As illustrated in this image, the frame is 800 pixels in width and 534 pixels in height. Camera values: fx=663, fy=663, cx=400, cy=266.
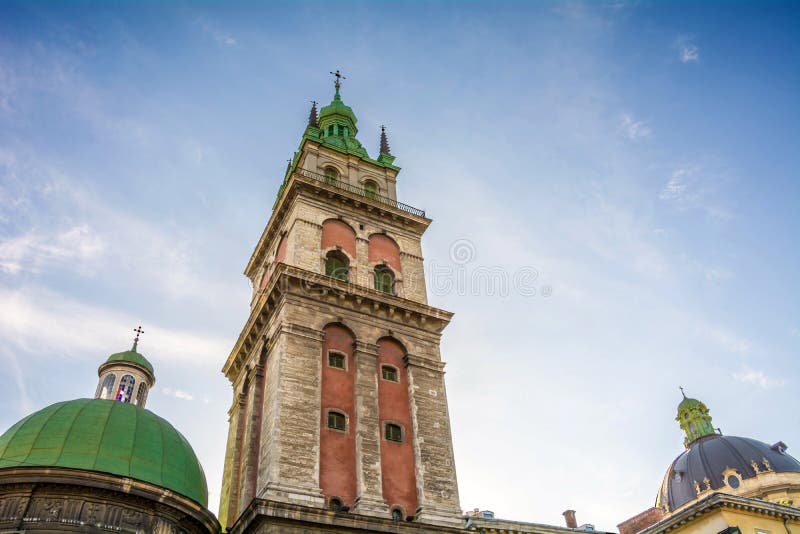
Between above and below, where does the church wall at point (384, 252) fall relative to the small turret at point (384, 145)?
below

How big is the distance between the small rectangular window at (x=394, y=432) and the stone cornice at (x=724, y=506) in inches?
817

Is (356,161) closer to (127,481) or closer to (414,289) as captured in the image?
(414,289)

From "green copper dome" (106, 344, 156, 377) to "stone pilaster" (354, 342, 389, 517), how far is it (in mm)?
16678

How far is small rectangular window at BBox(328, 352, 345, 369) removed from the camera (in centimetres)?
3180

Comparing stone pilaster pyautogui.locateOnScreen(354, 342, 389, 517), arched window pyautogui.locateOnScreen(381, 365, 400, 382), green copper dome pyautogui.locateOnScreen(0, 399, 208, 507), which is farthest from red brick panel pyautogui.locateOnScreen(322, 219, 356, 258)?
green copper dome pyautogui.locateOnScreen(0, 399, 208, 507)

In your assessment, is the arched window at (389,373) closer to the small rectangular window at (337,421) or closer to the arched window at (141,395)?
the small rectangular window at (337,421)

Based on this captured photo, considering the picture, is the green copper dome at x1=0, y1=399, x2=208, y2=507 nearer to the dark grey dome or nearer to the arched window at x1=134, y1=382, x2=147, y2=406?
the arched window at x1=134, y1=382, x2=147, y2=406

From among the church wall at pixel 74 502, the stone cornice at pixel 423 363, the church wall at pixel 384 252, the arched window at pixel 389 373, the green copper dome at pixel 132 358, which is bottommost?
the church wall at pixel 74 502

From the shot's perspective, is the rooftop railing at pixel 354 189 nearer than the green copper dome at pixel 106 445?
No

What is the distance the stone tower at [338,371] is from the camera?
27828 millimetres

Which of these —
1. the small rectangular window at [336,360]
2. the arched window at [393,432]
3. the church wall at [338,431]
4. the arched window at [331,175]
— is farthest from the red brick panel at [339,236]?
the arched window at [393,432]

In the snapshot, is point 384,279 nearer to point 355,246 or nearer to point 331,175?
point 355,246

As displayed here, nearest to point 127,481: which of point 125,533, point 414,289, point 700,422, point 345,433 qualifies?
point 125,533

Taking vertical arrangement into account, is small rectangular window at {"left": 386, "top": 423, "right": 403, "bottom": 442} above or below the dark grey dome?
below
